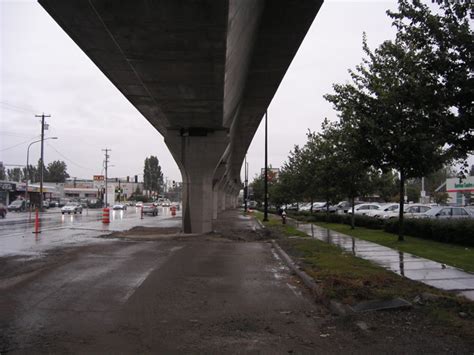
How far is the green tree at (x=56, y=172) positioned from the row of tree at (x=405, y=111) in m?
150

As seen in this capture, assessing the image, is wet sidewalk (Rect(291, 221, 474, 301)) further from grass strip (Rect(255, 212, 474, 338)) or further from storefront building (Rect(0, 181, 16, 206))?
storefront building (Rect(0, 181, 16, 206))

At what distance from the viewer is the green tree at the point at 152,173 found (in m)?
170

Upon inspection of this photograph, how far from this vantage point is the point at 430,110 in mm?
8031

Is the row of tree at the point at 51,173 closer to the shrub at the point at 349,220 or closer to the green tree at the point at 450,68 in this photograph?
the shrub at the point at 349,220

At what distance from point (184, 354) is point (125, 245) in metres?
13.2

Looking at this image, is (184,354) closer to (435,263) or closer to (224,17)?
(224,17)

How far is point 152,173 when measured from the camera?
172m

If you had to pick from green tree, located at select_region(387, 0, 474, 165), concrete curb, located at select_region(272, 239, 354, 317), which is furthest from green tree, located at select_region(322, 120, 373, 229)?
green tree, located at select_region(387, 0, 474, 165)

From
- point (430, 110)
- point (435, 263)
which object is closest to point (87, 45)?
point (430, 110)

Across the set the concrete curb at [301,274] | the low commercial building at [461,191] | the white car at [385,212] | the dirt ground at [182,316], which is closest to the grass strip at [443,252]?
the concrete curb at [301,274]

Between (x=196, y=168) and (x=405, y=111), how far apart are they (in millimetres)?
12418

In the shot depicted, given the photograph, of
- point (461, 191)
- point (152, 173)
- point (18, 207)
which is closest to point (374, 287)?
point (461, 191)

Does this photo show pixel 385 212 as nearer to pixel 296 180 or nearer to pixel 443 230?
pixel 296 180

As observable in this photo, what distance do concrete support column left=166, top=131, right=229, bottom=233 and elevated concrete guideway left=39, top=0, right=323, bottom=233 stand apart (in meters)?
2.92
